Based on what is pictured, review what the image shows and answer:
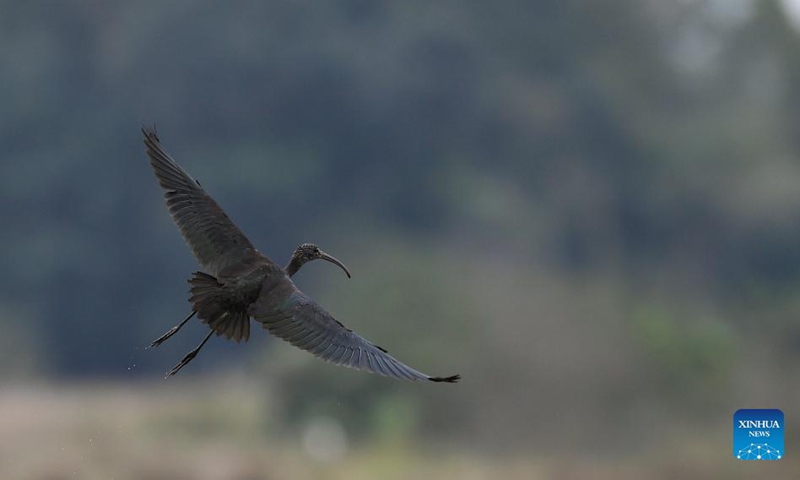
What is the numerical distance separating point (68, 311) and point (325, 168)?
718cm

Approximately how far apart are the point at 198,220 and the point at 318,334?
124cm

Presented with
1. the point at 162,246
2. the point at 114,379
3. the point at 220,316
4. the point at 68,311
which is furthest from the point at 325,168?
the point at 220,316

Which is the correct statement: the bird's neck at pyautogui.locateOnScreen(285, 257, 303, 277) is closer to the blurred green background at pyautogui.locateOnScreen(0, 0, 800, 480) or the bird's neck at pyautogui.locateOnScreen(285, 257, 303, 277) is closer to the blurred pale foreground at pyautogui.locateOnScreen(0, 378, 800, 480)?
the blurred pale foreground at pyautogui.locateOnScreen(0, 378, 800, 480)

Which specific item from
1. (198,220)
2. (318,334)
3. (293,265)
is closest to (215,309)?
(318,334)

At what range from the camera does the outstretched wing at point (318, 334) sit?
9.41 m

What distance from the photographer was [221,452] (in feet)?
63.7

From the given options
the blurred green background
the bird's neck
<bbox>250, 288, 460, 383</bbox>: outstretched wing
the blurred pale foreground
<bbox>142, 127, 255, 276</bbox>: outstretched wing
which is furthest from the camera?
the blurred green background

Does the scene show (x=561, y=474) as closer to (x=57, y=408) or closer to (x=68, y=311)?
(x=57, y=408)

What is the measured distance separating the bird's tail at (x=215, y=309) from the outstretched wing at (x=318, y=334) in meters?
0.16

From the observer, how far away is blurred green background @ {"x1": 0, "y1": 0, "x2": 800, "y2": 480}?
20.3m

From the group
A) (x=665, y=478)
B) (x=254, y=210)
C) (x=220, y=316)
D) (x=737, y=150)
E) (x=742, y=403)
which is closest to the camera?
(x=220, y=316)

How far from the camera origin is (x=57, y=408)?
21.8 m

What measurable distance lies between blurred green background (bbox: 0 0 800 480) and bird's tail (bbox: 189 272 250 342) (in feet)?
24.5

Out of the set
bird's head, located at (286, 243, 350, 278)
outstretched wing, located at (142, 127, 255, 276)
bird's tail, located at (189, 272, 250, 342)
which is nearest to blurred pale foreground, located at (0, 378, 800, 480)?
bird's head, located at (286, 243, 350, 278)
